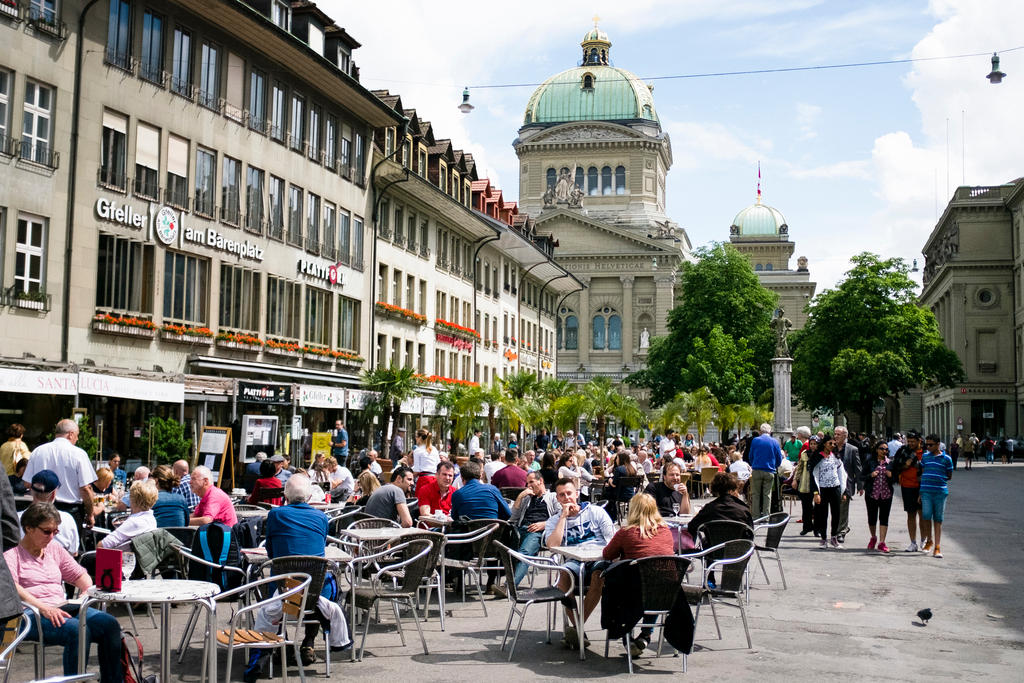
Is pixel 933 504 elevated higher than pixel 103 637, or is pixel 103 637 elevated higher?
pixel 933 504

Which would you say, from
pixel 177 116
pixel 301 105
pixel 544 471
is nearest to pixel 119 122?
pixel 177 116

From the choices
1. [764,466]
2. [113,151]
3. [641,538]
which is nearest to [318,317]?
[113,151]

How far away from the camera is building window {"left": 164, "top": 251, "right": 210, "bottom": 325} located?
25438 millimetres

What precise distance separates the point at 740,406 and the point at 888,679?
53739mm

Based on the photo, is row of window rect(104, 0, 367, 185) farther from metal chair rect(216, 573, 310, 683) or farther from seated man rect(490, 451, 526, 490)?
metal chair rect(216, 573, 310, 683)

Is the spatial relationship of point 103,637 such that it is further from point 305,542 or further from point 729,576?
point 729,576

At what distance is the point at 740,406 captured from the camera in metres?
61.6

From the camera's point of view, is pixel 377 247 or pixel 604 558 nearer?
pixel 604 558

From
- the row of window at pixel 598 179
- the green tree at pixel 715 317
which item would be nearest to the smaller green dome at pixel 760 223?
the row of window at pixel 598 179

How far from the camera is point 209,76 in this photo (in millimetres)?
27188

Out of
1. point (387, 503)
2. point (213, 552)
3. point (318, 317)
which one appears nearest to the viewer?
point (213, 552)

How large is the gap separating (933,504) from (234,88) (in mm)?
19200

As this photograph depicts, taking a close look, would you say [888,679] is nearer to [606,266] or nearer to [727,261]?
[727,261]

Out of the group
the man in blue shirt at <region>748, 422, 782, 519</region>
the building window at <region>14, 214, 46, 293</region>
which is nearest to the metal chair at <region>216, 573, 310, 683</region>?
the man in blue shirt at <region>748, 422, 782, 519</region>
